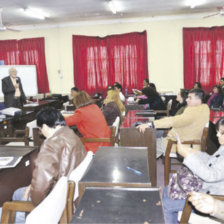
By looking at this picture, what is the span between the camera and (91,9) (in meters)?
5.92

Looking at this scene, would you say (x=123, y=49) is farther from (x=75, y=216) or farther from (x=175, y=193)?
(x=75, y=216)

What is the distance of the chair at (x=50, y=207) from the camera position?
1088mm

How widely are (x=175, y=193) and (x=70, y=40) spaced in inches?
265

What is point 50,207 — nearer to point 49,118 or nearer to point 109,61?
point 49,118

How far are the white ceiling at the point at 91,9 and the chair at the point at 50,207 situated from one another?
4.80m

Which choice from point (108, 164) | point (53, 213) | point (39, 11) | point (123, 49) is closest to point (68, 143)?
point (108, 164)

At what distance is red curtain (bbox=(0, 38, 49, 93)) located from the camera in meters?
7.52

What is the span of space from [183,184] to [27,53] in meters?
7.09

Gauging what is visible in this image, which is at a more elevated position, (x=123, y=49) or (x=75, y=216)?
(x=123, y=49)

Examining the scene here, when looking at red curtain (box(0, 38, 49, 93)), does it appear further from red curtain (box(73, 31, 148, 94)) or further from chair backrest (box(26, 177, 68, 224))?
chair backrest (box(26, 177, 68, 224))

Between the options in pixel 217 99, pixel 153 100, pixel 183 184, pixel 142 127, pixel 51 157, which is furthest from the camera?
pixel 217 99

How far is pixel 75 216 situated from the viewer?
101 cm

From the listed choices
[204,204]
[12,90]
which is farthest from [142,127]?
[12,90]

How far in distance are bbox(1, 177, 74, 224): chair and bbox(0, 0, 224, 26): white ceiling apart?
4.80 m
